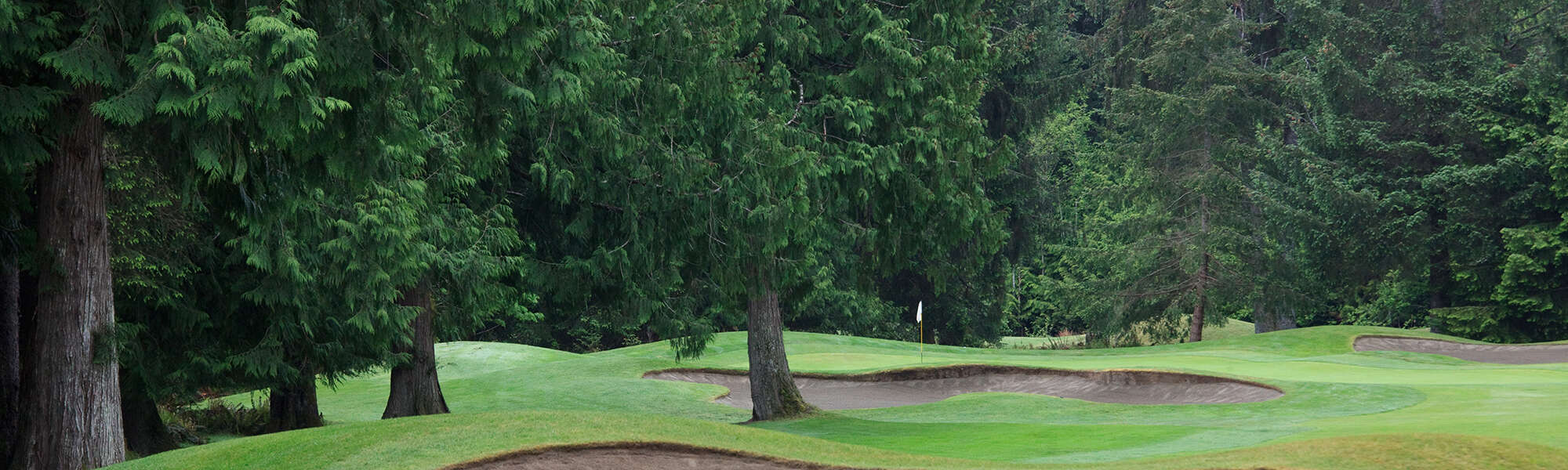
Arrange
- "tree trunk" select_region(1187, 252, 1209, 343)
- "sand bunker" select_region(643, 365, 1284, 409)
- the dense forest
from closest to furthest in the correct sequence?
the dense forest, "sand bunker" select_region(643, 365, 1284, 409), "tree trunk" select_region(1187, 252, 1209, 343)

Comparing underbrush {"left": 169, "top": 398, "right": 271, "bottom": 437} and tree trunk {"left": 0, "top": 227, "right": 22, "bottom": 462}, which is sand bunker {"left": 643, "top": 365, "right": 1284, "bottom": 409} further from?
tree trunk {"left": 0, "top": 227, "right": 22, "bottom": 462}

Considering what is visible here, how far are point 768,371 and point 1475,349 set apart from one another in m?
19.7

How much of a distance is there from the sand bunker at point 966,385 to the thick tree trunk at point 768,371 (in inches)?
150

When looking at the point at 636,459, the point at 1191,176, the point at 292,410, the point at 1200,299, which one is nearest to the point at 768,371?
the point at 292,410

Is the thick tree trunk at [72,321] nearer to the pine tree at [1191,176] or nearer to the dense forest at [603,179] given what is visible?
the dense forest at [603,179]

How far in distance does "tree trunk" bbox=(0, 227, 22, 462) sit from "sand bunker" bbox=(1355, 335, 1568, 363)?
27.7m

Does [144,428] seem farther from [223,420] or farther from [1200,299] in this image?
[1200,299]

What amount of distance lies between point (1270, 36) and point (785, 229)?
33.0m

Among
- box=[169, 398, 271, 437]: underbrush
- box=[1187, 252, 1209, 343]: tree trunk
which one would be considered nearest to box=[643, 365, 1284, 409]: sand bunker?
box=[169, 398, 271, 437]: underbrush

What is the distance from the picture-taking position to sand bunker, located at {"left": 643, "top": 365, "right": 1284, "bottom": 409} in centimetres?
2167

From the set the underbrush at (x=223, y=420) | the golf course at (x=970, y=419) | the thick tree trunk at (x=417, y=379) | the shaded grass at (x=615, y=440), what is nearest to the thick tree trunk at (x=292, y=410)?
the underbrush at (x=223, y=420)

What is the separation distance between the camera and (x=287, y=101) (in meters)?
9.63

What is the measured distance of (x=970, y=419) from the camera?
61.6ft

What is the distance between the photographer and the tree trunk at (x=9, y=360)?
1266 centimetres
